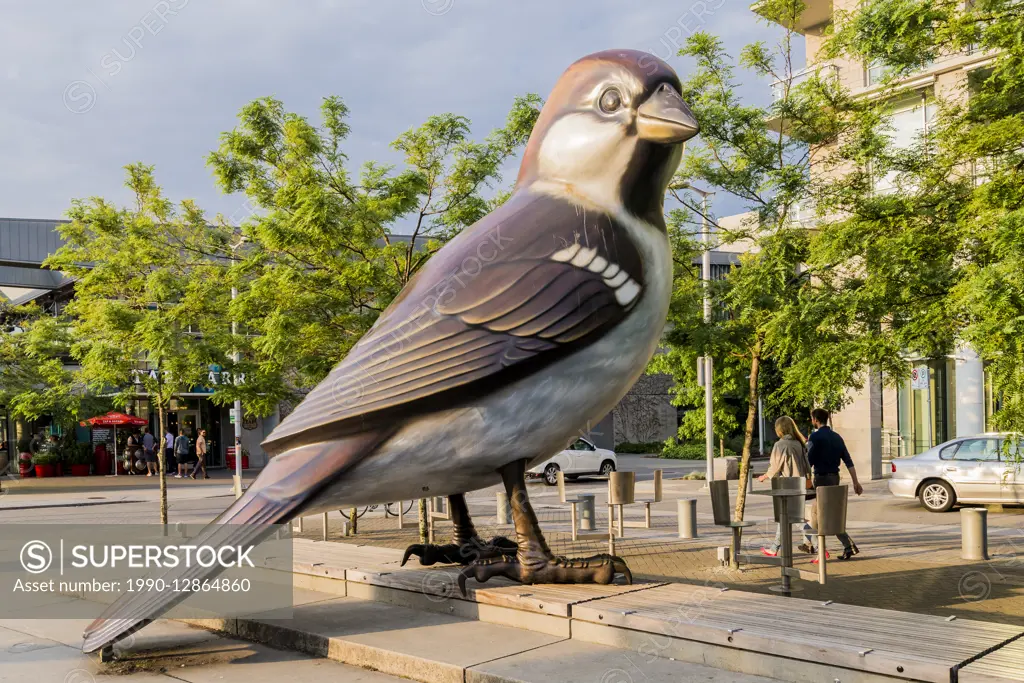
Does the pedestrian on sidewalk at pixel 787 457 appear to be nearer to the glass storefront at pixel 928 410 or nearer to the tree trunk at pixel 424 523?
the tree trunk at pixel 424 523

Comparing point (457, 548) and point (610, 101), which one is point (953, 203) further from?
point (457, 548)

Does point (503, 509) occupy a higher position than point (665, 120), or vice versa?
point (665, 120)

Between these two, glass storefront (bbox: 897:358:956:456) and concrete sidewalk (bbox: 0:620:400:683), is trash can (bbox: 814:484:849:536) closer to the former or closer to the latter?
concrete sidewalk (bbox: 0:620:400:683)

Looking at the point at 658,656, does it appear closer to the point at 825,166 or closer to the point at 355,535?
the point at 825,166

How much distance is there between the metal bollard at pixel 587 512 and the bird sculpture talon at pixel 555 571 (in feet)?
19.5

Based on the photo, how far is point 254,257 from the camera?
425 inches

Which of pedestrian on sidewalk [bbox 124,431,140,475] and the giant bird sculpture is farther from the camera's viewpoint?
pedestrian on sidewalk [bbox 124,431,140,475]

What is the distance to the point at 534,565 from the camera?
6.24 metres

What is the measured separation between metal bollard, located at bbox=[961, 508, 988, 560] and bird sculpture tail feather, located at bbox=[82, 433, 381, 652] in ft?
25.3

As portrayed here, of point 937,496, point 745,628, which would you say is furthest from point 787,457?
point 937,496

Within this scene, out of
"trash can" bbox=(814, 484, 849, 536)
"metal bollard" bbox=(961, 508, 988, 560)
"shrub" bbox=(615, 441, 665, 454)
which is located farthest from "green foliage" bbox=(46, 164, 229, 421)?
"shrub" bbox=(615, 441, 665, 454)

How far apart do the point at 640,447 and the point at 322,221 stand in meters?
33.3

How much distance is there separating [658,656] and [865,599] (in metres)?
3.34

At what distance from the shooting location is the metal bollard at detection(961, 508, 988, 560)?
32.7 ft
